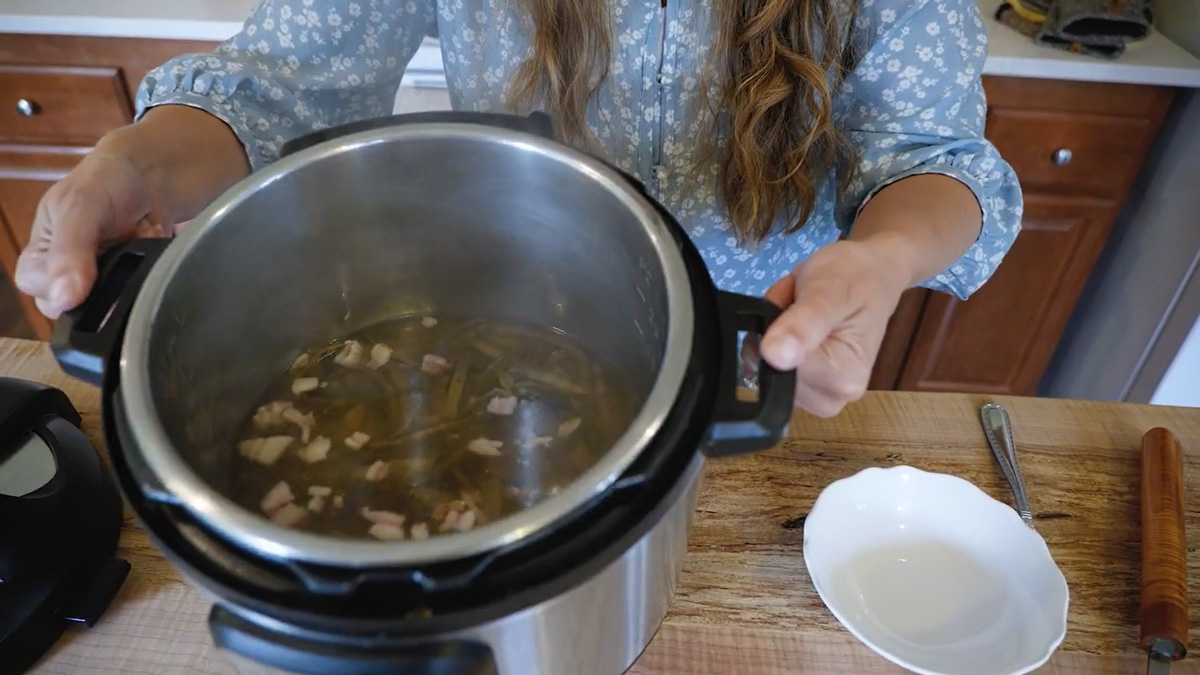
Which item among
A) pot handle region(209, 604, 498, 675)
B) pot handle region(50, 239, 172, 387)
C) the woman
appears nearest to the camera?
pot handle region(209, 604, 498, 675)

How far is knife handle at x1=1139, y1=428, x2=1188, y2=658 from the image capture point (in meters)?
0.63

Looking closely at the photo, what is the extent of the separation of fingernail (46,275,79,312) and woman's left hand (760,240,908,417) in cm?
46

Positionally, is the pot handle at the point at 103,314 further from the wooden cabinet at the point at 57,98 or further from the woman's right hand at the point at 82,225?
the wooden cabinet at the point at 57,98

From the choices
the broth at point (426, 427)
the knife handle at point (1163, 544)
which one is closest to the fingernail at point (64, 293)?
the broth at point (426, 427)

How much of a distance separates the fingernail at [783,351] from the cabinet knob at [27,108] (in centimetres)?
165

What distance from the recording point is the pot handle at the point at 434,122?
2.06 feet

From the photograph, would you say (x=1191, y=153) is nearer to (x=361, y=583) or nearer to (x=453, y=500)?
(x=453, y=500)

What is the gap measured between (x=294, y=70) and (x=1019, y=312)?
59.3 inches

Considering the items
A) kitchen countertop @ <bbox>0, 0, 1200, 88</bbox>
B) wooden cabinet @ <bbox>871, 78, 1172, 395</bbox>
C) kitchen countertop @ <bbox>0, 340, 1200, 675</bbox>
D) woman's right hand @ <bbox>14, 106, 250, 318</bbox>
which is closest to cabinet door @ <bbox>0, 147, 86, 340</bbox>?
kitchen countertop @ <bbox>0, 0, 1200, 88</bbox>

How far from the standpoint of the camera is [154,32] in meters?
1.41

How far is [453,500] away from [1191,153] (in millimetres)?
1497

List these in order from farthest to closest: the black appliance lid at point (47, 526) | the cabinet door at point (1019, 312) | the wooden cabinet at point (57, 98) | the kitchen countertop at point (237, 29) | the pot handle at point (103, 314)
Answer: the cabinet door at point (1019, 312) → the wooden cabinet at point (57, 98) → the kitchen countertop at point (237, 29) → the black appliance lid at point (47, 526) → the pot handle at point (103, 314)

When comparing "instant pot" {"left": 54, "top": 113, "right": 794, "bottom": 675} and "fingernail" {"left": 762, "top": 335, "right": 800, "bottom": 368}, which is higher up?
"fingernail" {"left": 762, "top": 335, "right": 800, "bottom": 368}

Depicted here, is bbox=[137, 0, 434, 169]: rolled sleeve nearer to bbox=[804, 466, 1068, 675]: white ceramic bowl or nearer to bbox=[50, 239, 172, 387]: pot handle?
bbox=[50, 239, 172, 387]: pot handle
